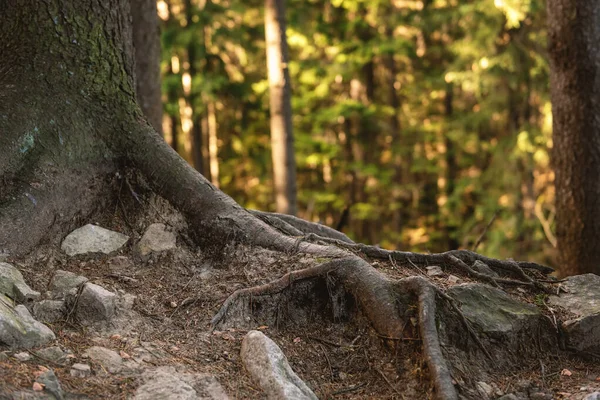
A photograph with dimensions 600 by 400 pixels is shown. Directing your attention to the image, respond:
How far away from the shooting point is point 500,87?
50.6 ft

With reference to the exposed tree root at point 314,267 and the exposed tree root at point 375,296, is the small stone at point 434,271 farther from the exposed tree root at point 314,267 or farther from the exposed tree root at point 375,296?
the exposed tree root at point 375,296

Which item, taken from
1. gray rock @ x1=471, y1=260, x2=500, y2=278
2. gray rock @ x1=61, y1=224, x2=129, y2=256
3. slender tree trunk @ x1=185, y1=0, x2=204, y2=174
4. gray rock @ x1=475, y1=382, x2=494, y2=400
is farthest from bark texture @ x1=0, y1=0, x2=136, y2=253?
slender tree trunk @ x1=185, y1=0, x2=204, y2=174

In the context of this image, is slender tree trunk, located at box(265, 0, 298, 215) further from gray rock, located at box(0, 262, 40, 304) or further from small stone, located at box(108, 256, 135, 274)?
gray rock, located at box(0, 262, 40, 304)

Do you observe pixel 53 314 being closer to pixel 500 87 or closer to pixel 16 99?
pixel 16 99

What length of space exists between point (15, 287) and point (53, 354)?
0.71 meters

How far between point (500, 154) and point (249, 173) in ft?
39.4

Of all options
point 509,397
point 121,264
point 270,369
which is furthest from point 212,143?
point 509,397

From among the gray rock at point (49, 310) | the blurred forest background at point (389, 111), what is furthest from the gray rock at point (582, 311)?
the blurred forest background at point (389, 111)

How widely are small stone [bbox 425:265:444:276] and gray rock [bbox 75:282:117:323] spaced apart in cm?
244

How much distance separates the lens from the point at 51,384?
3209mm

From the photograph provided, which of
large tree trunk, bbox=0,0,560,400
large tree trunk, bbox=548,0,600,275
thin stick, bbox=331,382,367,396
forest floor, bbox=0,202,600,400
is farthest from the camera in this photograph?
large tree trunk, bbox=548,0,600,275

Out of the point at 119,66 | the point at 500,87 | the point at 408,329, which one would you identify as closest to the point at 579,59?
the point at 408,329

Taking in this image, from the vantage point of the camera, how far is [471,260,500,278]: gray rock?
5096mm

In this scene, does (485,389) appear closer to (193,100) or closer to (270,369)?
(270,369)
